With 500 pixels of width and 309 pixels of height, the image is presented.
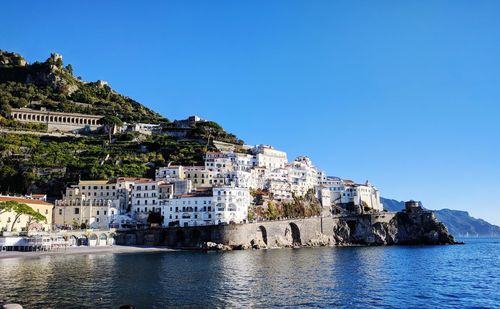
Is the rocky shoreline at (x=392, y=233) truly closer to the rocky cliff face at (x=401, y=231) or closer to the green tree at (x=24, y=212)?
the rocky cliff face at (x=401, y=231)

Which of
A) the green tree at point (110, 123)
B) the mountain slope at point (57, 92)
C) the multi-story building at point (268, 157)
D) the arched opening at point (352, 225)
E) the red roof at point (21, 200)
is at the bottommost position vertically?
the arched opening at point (352, 225)

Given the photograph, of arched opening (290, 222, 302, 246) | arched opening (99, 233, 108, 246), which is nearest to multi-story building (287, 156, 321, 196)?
arched opening (290, 222, 302, 246)

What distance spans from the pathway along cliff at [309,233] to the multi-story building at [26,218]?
11683mm

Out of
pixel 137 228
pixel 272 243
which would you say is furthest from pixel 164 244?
pixel 272 243

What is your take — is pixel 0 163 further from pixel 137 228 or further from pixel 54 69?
pixel 54 69

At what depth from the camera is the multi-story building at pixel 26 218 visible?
204 ft

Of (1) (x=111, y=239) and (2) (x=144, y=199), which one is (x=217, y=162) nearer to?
(2) (x=144, y=199)

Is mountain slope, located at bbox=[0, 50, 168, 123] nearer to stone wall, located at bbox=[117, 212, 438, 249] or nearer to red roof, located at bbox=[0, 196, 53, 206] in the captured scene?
red roof, located at bbox=[0, 196, 53, 206]

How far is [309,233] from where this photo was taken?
8125cm

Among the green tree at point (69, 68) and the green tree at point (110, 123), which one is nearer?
the green tree at point (110, 123)

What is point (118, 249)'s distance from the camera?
210 ft

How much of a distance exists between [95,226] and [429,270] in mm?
53027

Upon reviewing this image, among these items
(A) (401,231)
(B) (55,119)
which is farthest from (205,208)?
(B) (55,119)

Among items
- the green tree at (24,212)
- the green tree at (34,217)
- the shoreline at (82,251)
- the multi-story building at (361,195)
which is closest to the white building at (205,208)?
the shoreline at (82,251)
